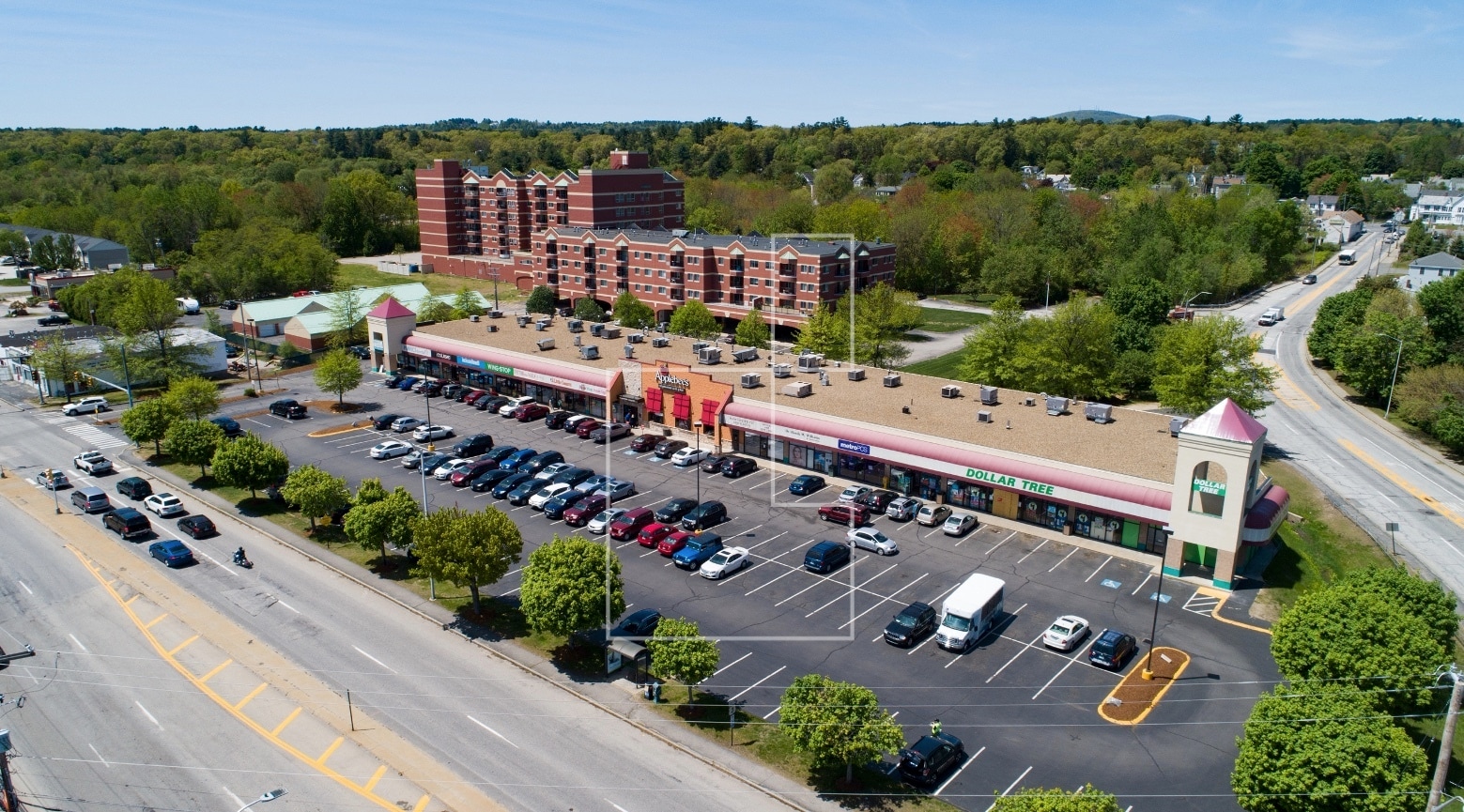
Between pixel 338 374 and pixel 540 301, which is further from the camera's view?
pixel 540 301

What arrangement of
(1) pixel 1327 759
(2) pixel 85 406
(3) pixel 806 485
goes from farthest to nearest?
(2) pixel 85 406, (3) pixel 806 485, (1) pixel 1327 759

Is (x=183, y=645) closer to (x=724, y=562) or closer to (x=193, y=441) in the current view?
(x=193, y=441)

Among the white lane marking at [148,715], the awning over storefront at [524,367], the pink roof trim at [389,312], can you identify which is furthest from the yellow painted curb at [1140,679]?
the pink roof trim at [389,312]

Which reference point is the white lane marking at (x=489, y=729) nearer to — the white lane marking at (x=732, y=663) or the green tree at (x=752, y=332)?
the white lane marking at (x=732, y=663)

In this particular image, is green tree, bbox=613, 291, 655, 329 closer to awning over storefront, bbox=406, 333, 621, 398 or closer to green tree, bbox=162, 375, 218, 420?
awning over storefront, bbox=406, 333, 621, 398

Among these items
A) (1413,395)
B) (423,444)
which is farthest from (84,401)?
(1413,395)

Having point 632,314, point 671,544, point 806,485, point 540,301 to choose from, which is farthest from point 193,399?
point 540,301

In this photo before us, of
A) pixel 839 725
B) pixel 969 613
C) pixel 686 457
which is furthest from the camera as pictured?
pixel 686 457
